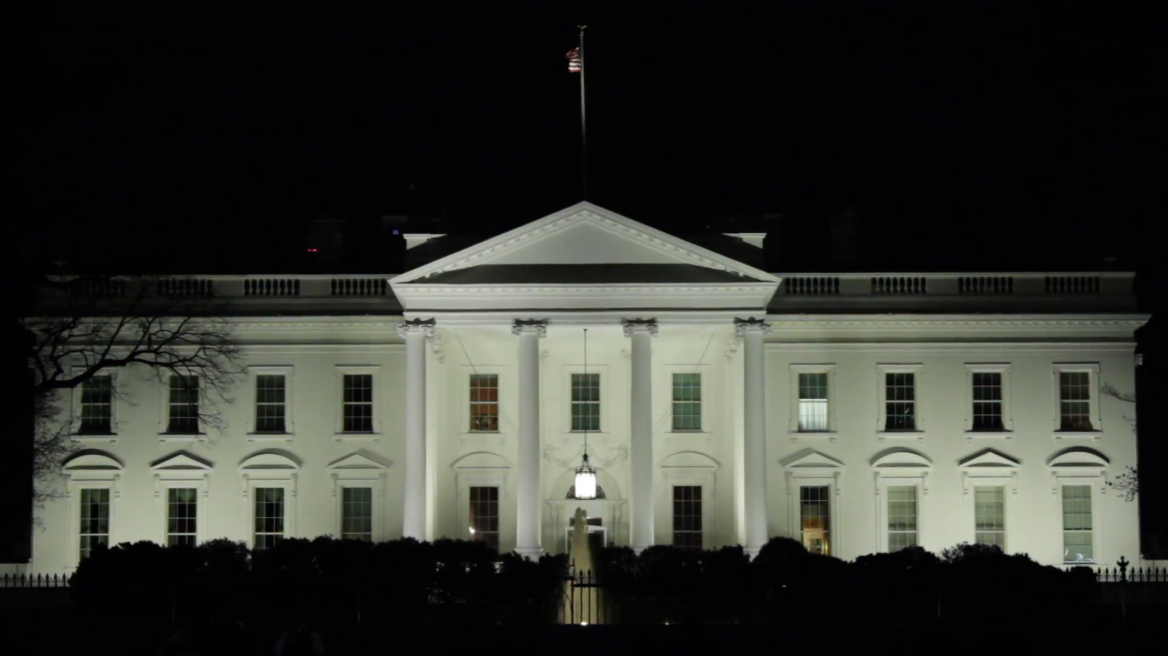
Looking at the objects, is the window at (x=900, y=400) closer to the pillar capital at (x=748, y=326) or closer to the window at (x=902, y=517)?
the window at (x=902, y=517)

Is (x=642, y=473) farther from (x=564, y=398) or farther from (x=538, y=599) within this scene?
(x=538, y=599)

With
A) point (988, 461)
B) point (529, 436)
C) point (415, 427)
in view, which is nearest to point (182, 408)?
point (415, 427)

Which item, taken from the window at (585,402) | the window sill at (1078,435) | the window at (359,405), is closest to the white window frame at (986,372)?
the window sill at (1078,435)

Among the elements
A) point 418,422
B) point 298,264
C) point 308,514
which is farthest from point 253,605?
point 298,264

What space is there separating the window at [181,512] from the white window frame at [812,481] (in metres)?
16.1

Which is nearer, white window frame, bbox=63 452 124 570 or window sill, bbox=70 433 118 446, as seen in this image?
white window frame, bbox=63 452 124 570

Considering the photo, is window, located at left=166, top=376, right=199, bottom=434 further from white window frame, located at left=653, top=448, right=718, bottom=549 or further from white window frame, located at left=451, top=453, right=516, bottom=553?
white window frame, located at left=653, top=448, right=718, bottom=549

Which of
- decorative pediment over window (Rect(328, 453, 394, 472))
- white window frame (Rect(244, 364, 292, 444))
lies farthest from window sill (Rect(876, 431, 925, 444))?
white window frame (Rect(244, 364, 292, 444))

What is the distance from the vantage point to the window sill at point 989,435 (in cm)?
4578

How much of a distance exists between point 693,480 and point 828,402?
14.1ft

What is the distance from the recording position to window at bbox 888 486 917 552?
149ft

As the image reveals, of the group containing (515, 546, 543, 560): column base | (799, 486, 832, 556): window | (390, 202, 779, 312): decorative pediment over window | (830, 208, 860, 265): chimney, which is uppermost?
(830, 208, 860, 265): chimney

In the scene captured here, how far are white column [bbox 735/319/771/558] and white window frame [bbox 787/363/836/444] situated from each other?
135 inches

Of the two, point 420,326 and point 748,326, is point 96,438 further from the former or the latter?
point 748,326
